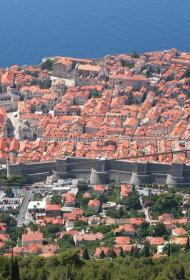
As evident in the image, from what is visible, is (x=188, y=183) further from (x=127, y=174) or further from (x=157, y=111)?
(x=157, y=111)

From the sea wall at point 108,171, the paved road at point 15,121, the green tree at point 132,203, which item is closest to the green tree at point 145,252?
the green tree at point 132,203

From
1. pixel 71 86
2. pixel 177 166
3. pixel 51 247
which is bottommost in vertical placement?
pixel 51 247

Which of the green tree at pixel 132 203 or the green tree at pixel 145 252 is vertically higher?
the green tree at pixel 132 203

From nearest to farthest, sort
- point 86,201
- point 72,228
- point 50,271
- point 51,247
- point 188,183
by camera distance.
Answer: point 50,271 → point 51,247 → point 72,228 → point 86,201 → point 188,183

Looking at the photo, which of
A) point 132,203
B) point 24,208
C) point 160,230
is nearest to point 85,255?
point 160,230

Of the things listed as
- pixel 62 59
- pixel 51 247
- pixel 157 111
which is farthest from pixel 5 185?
pixel 62 59

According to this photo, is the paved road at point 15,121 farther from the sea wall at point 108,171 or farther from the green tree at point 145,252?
the green tree at point 145,252

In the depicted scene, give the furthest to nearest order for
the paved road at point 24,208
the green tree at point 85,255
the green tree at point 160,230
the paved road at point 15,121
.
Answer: the paved road at point 15,121, the paved road at point 24,208, the green tree at point 160,230, the green tree at point 85,255

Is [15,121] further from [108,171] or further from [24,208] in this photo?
[24,208]
